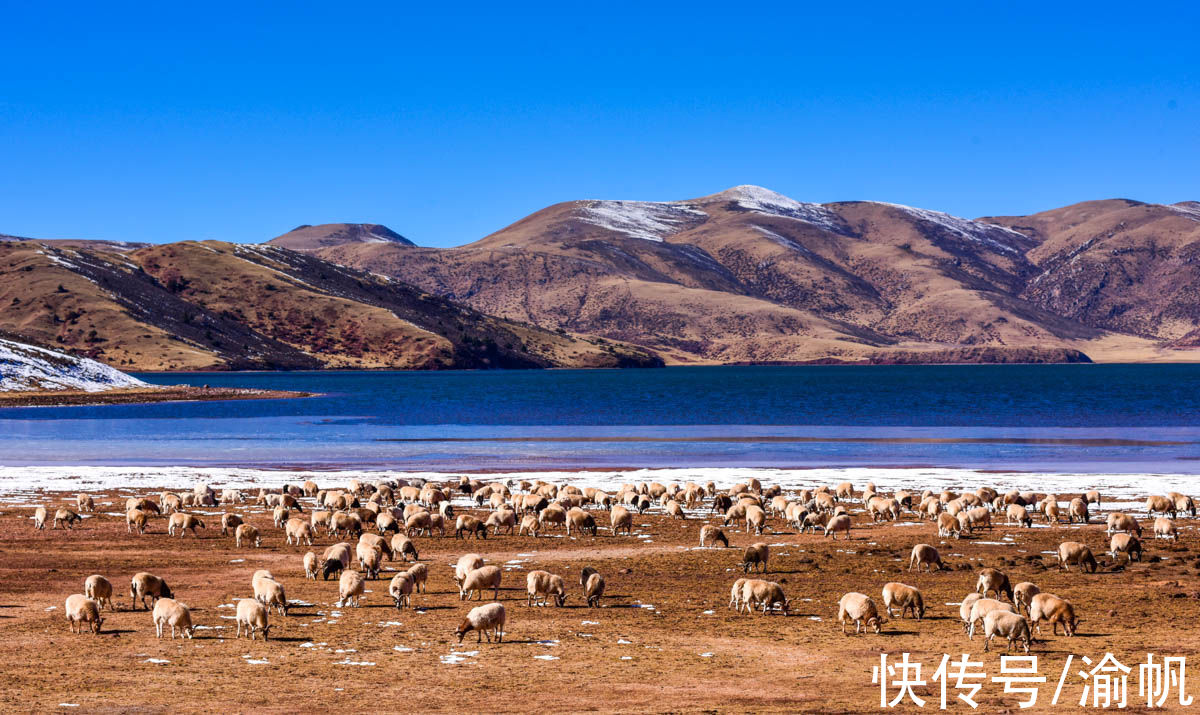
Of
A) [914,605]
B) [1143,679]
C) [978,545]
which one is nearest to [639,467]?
[978,545]

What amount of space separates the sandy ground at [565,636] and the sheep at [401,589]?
22 cm

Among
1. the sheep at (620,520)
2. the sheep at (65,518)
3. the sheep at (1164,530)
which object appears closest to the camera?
the sheep at (1164,530)

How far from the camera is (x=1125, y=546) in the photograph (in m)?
25.5

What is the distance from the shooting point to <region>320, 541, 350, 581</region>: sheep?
77.0 ft

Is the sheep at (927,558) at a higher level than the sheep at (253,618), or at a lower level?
higher

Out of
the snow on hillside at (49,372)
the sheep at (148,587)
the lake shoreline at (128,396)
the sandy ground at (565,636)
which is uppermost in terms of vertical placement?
the snow on hillside at (49,372)

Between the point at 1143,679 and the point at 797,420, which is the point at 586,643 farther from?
the point at 797,420

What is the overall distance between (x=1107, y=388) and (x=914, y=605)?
142 m

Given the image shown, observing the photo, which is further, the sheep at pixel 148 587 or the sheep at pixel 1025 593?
the sheep at pixel 148 587

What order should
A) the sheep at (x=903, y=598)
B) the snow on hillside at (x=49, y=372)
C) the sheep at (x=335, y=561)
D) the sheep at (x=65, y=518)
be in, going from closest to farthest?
1. the sheep at (x=903, y=598)
2. the sheep at (x=335, y=561)
3. the sheep at (x=65, y=518)
4. the snow on hillside at (x=49, y=372)

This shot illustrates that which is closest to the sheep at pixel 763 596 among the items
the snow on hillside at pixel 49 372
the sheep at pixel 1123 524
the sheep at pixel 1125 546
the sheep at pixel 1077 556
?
the sheep at pixel 1077 556

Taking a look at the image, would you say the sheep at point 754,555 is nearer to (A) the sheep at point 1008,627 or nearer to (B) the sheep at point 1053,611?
(B) the sheep at point 1053,611

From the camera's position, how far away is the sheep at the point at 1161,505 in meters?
33.6

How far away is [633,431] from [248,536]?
167 ft
